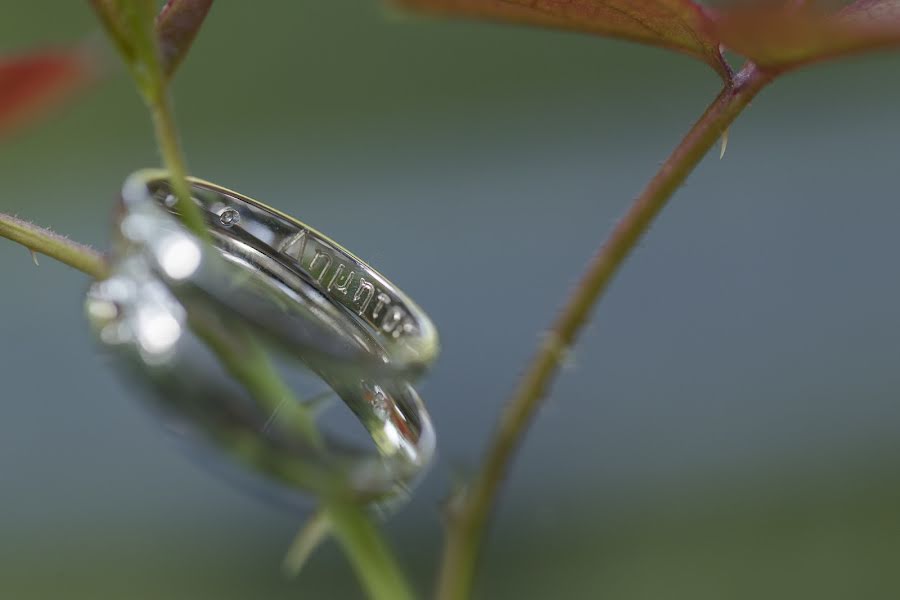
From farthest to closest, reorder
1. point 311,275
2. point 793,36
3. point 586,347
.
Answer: point 586,347 → point 311,275 → point 793,36

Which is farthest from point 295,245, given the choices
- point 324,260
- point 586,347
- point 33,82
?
point 586,347

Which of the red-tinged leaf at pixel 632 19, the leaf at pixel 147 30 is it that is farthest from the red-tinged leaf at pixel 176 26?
the red-tinged leaf at pixel 632 19

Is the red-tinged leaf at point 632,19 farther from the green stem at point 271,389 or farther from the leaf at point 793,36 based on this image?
the green stem at point 271,389

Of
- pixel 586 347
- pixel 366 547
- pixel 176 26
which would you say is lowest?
pixel 366 547

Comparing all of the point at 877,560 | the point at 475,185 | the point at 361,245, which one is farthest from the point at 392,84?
the point at 877,560

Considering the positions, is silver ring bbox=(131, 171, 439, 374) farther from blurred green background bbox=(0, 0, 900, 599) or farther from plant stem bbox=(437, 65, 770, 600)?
blurred green background bbox=(0, 0, 900, 599)

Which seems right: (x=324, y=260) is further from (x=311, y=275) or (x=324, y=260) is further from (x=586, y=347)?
(x=586, y=347)

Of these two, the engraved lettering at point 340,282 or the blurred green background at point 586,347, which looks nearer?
the engraved lettering at point 340,282
